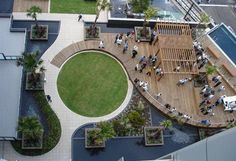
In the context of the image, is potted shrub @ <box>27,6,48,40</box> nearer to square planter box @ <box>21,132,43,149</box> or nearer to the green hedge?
the green hedge

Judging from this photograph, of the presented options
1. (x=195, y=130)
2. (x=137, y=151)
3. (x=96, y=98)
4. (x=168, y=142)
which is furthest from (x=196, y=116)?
(x=96, y=98)

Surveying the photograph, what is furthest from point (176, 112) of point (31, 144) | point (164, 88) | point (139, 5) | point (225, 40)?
point (31, 144)

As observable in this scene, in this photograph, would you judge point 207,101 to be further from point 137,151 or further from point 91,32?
point 91,32

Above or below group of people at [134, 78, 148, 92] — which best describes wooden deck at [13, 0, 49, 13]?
above

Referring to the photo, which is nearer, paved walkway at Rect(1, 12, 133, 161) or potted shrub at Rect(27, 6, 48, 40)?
paved walkway at Rect(1, 12, 133, 161)

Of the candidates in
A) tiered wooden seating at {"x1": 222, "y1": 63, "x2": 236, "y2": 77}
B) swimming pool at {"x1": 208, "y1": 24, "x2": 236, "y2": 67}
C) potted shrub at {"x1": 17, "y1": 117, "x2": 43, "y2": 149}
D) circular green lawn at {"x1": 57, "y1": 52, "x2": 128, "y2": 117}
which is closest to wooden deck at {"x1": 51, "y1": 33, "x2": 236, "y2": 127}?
circular green lawn at {"x1": 57, "y1": 52, "x2": 128, "y2": 117}

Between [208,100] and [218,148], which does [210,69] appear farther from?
[218,148]

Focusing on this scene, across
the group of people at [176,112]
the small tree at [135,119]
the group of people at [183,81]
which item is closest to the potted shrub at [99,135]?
the small tree at [135,119]
